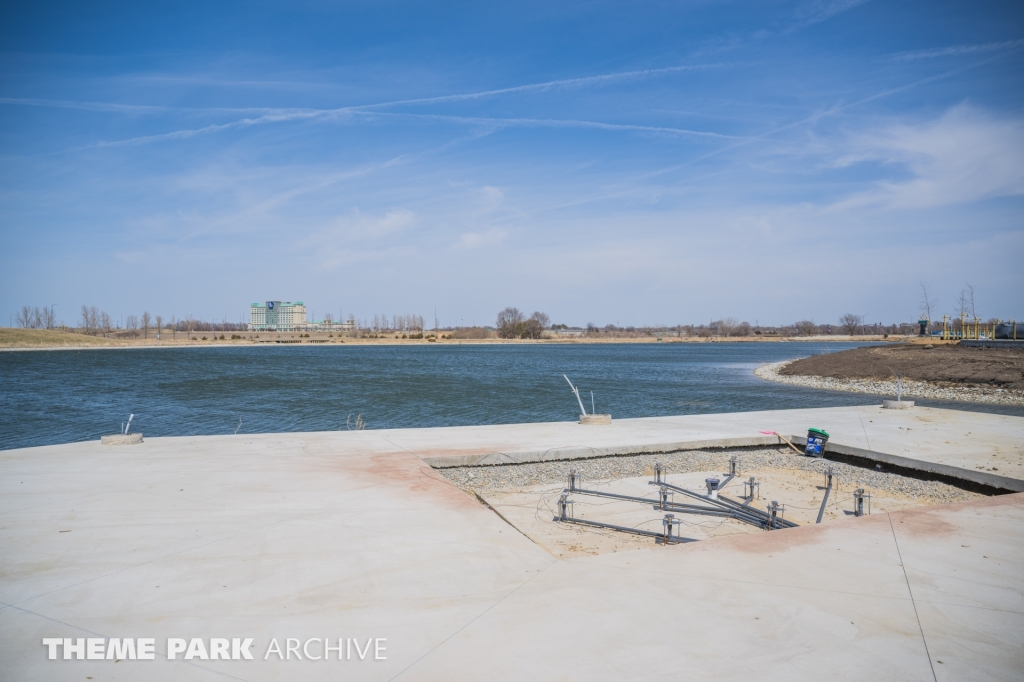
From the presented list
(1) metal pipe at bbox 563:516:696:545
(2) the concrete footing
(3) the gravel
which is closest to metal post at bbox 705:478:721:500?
(1) metal pipe at bbox 563:516:696:545

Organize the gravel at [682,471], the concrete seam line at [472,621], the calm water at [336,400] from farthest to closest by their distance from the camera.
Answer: the calm water at [336,400] → the gravel at [682,471] → the concrete seam line at [472,621]

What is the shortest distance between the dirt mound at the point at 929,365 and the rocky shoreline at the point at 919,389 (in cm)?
61

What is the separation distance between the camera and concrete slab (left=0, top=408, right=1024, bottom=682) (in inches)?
149

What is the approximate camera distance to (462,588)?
488 centimetres

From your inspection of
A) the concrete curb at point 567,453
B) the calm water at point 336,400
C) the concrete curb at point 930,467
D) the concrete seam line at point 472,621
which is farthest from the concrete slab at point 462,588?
the calm water at point 336,400

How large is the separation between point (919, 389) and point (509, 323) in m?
143

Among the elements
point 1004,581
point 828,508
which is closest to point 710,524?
point 828,508

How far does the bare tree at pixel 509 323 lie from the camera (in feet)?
559

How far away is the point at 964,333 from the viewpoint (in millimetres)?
54562

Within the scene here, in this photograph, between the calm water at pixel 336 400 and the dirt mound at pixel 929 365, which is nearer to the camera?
the calm water at pixel 336 400

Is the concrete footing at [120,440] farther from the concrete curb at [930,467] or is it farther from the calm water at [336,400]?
the concrete curb at [930,467]

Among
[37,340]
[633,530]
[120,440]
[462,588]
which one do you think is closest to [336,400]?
[120,440]

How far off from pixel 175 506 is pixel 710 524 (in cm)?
627

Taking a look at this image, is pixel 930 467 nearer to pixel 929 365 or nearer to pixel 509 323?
pixel 929 365
